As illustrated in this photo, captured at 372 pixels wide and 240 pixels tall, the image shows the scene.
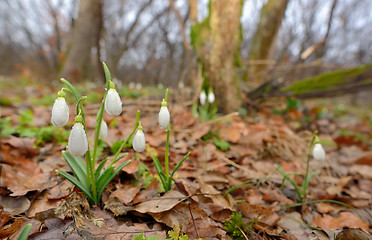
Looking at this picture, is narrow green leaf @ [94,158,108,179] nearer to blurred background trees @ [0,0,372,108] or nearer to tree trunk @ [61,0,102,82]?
blurred background trees @ [0,0,372,108]

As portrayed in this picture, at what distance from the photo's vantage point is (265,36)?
656 centimetres

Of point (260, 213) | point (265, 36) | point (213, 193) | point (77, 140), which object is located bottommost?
point (260, 213)

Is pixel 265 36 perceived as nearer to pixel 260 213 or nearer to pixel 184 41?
pixel 184 41

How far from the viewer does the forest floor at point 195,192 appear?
1.21 metres

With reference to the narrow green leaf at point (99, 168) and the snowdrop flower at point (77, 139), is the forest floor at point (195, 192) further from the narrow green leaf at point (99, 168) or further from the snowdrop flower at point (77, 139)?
the snowdrop flower at point (77, 139)

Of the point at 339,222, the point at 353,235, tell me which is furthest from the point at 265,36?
the point at 353,235

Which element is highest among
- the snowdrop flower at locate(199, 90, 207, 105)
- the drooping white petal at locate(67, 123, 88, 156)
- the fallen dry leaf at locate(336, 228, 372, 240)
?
the snowdrop flower at locate(199, 90, 207, 105)

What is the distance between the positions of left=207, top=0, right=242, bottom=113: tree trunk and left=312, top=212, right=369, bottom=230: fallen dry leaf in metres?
2.25

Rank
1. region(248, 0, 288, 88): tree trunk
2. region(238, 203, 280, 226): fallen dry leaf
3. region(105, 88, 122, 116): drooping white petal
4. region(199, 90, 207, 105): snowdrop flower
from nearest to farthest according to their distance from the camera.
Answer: region(105, 88, 122, 116): drooping white petal, region(238, 203, 280, 226): fallen dry leaf, region(199, 90, 207, 105): snowdrop flower, region(248, 0, 288, 88): tree trunk

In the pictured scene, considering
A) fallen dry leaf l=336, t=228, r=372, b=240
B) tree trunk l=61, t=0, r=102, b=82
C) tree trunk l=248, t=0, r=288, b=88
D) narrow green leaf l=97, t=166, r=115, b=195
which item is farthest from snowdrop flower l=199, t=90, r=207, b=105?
tree trunk l=61, t=0, r=102, b=82

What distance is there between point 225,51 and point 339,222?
2681 mm

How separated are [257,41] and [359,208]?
5939 mm

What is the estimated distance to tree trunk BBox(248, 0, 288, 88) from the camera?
6.34 m

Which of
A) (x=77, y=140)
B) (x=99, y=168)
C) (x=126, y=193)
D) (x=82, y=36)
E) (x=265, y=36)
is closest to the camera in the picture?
(x=77, y=140)
